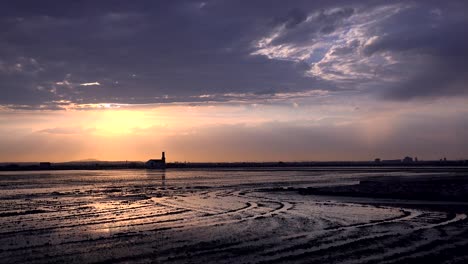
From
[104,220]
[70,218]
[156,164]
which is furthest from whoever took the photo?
[156,164]

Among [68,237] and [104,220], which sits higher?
[104,220]

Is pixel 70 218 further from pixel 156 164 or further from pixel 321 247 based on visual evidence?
pixel 156 164

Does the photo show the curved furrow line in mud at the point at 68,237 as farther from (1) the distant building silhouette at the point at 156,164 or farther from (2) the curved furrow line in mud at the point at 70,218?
(1) the distant building silhouette at the point at 156,164

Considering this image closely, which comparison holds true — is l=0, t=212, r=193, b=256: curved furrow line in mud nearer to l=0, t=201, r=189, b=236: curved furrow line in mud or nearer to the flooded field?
the flooded field

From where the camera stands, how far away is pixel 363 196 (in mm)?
42719

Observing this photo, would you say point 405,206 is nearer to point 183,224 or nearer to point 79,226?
point 183,224

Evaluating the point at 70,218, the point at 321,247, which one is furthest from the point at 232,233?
the point at 70,218

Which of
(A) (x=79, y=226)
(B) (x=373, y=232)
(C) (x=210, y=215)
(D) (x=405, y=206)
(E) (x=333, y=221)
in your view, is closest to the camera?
(B) (x=373, y=232)

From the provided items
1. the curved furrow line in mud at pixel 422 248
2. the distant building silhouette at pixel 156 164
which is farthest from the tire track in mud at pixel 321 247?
the distant building silhouette at pixel 156 164

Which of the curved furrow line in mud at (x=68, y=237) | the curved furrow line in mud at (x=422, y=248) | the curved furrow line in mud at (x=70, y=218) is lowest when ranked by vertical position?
the curved furrow line in mud at (x=422, y=248)

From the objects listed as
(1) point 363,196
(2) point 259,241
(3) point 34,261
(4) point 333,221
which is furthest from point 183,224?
(1) point 363,196

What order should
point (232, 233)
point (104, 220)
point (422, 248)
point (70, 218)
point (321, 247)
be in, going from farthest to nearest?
point (70, 218)
point (104, 220)
point (232, 233)
point (321, 247)
point (422, 248)

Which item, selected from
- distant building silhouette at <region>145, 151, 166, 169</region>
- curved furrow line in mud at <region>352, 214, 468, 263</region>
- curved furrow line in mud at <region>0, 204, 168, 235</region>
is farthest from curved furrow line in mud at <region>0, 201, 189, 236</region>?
distant building silhouette at <region>145, 151, 166, 169</region>

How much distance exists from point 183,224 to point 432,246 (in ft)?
38.1
